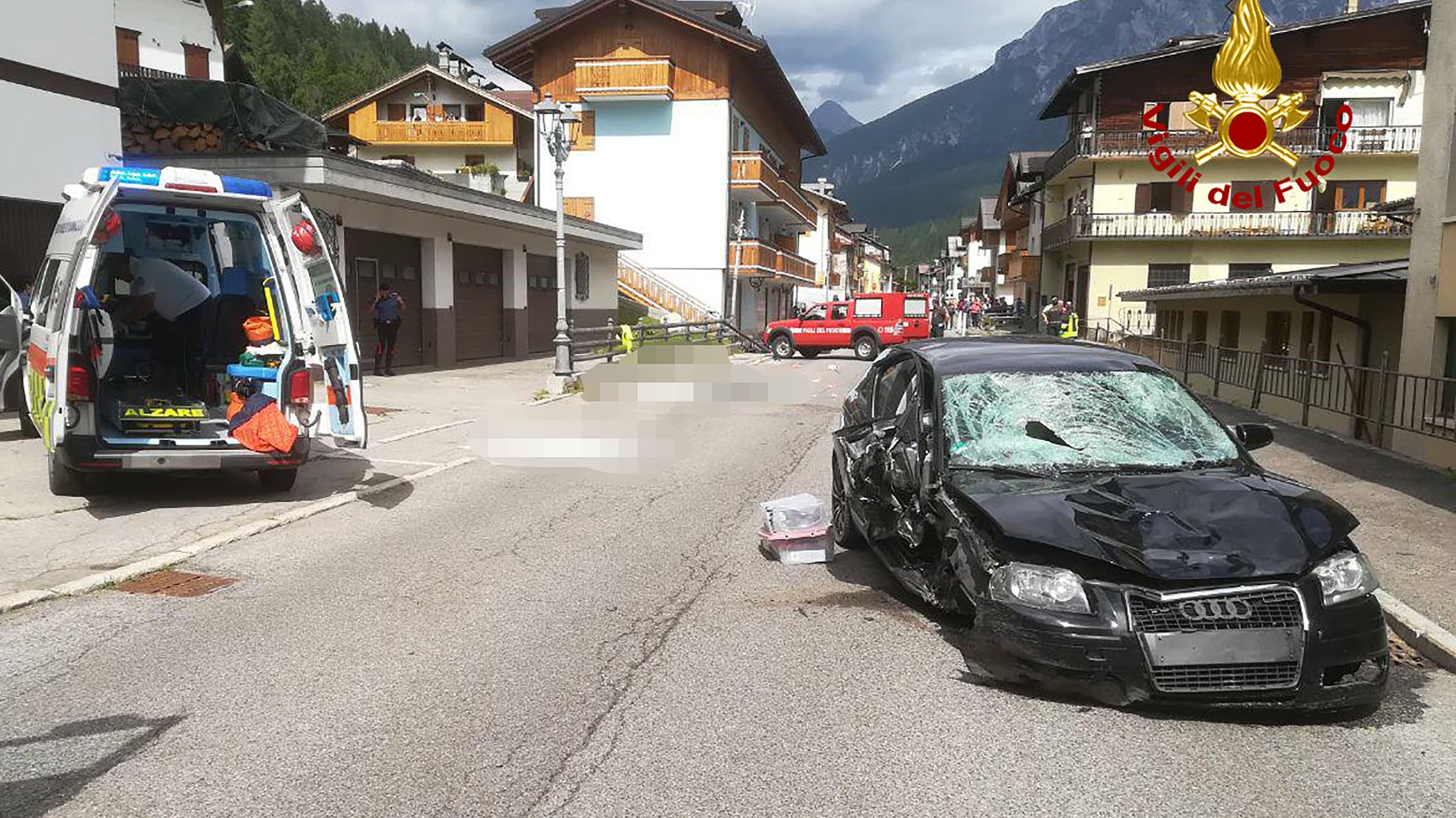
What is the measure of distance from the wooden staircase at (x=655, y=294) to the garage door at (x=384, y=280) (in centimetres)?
1766

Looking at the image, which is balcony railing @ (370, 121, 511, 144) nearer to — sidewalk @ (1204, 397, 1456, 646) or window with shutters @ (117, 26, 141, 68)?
window with shutters @ (117, 26, 141, 68)

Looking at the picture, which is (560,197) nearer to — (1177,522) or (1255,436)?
(1255,436)

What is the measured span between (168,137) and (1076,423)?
1901 centimetres

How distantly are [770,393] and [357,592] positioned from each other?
48.8 feet

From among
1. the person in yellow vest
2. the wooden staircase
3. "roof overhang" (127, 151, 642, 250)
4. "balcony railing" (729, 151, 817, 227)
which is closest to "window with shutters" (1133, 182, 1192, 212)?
the person in yellow vest

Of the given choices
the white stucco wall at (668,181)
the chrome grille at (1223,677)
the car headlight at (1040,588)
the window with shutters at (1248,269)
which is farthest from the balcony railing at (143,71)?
the window with shutters at (1248,269)

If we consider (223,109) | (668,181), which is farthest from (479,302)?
(668,181)

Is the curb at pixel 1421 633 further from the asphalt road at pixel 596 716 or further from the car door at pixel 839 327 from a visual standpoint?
the car door at pixel 839 327

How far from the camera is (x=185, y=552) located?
22.1ft

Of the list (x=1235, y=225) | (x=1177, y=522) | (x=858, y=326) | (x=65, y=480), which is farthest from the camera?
→ (x=1235, y=225)

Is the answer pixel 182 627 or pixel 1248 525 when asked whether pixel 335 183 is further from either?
pixel 1248 525

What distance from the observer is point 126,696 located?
425 cm

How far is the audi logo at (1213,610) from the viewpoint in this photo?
3.89m

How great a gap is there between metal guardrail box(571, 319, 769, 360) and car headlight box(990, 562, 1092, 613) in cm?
1590
